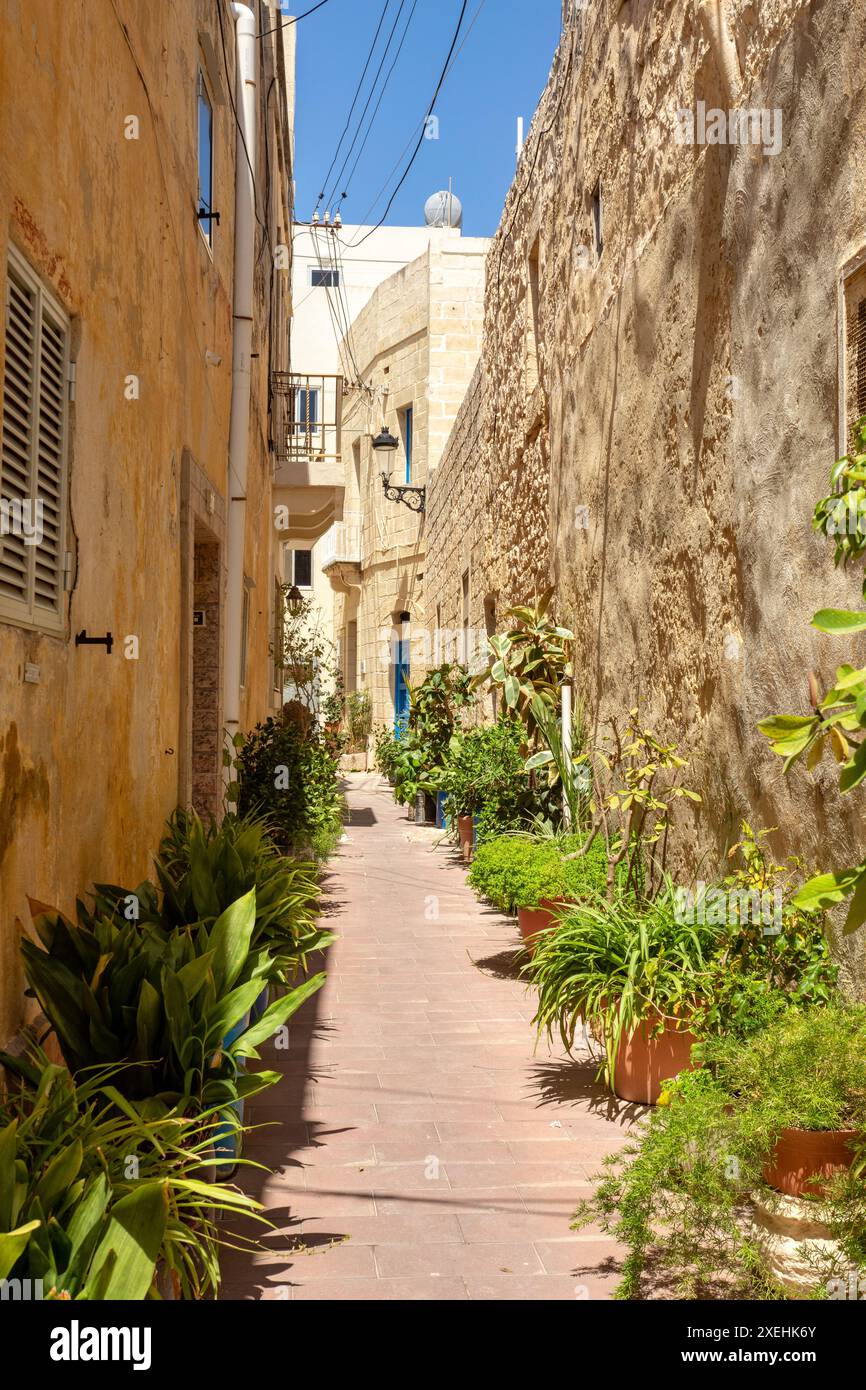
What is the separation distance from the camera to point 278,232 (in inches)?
533

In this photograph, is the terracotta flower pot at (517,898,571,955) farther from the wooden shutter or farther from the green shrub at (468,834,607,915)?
the wooden shutter

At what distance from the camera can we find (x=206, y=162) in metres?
6.99

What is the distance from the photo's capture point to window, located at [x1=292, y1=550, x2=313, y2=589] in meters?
29.0

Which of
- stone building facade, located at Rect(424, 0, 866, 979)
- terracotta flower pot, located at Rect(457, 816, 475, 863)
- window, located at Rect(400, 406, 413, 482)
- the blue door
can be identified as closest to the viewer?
stone building facade, located at Rect(424, 0, 866, 979)

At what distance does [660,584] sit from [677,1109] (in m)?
3.30

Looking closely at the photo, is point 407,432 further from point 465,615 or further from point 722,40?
point 722,40

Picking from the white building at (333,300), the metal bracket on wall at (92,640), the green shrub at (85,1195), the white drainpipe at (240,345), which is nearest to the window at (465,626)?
the white drainpipe at (240,345)

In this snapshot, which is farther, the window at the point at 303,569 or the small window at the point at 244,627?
the window at the point at 303,569

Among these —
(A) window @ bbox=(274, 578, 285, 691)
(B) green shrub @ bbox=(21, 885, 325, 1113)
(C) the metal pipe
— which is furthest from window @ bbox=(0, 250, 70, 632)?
(A) window @ bbox=(274, 578, 285, 691)

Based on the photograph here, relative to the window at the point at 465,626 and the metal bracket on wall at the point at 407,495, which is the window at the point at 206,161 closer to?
the window at the point at 465,626

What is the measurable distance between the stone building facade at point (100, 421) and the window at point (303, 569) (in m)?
21.8

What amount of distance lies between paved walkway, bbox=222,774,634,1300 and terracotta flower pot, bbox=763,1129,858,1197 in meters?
0.59

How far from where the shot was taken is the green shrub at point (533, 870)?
6.53m

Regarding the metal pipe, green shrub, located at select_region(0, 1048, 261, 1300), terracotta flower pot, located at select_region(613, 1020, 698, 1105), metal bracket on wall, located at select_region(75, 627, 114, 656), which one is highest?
the metal pipe
